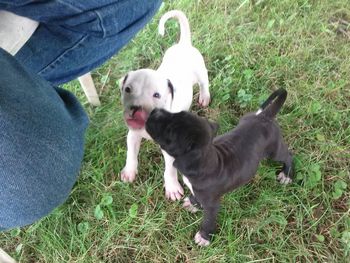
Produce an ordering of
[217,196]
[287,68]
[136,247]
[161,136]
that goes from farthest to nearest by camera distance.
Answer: [287,68] < [136,247] < [217,196] < [161,136]

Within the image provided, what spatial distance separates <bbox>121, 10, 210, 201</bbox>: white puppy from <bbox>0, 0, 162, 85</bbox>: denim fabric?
255 millimetres

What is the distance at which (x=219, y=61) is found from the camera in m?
2.50

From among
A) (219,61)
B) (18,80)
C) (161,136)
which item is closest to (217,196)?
(161,136)

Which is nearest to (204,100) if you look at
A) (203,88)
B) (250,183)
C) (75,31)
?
(203,88)

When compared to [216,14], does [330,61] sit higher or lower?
lower

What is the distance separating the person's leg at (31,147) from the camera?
97 centimetres

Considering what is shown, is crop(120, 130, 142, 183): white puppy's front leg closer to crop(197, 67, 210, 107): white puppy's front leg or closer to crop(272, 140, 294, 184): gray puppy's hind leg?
crop(197, 67, 210, 107): white puppy's front leg

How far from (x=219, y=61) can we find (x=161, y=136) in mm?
1205

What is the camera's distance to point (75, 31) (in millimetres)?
1294

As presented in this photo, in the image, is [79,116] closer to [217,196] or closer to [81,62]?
[81,62]

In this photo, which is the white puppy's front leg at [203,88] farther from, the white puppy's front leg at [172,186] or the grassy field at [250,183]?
the white puppy's front leg at [172,186]

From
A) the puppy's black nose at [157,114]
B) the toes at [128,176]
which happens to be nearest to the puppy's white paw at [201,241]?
the toes at [128,176]

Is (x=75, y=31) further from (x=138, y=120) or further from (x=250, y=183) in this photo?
(x=250, y=183)

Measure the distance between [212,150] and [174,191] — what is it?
0.51 m
